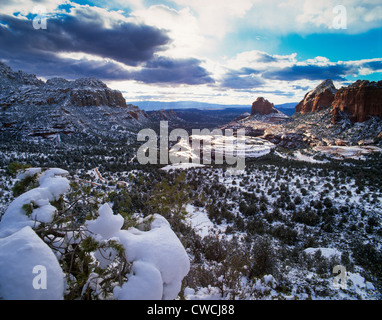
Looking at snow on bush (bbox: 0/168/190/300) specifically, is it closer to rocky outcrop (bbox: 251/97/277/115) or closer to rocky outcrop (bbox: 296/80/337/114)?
rocky outcrop (bbox: 296/80/337/114)

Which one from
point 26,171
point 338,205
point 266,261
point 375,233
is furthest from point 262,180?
point 26,171

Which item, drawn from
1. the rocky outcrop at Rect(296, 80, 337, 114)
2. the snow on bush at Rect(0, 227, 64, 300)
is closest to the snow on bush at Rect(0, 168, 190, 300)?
the snow on bush at Rect(0, 227, 64, 300)

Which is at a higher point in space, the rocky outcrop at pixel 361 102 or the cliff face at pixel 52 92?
the cliff face at pixel 52 92

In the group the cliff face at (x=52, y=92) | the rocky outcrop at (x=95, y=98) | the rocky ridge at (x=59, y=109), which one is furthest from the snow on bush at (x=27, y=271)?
the rocky outcrop at (x=95, y=98)

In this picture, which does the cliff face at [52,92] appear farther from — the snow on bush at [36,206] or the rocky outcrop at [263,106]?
the snow on bush at [36,206]

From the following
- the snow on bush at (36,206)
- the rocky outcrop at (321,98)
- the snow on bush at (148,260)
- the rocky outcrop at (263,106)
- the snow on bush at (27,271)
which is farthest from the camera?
the rocky outcrop at (263,106)

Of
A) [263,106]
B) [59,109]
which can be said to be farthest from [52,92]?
[263,106]

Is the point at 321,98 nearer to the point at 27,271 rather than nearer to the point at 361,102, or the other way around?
the point at 361,102
